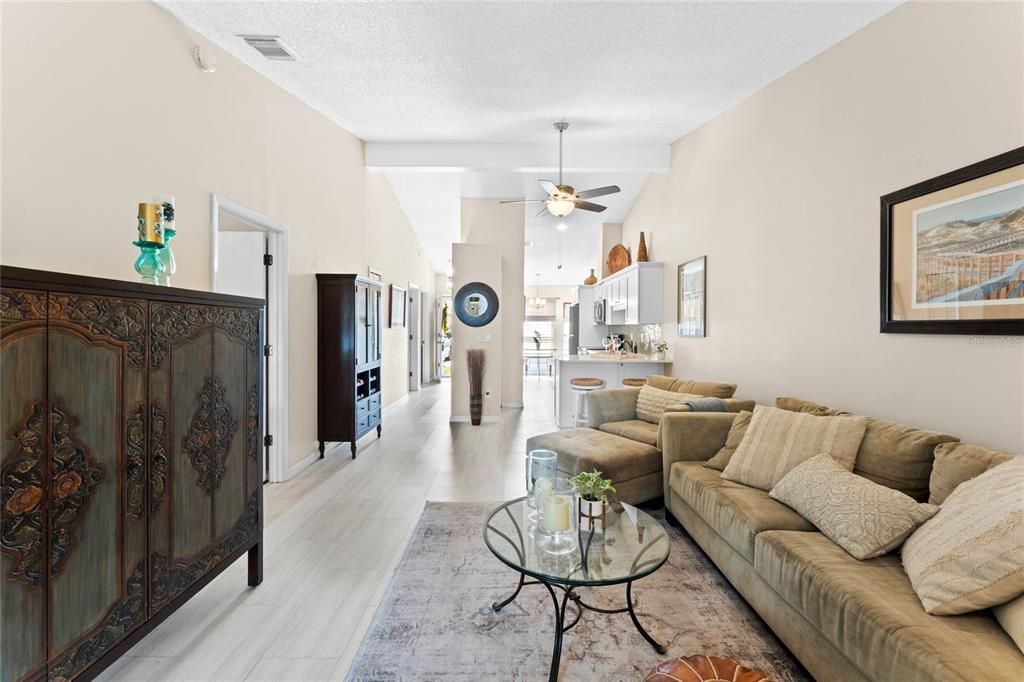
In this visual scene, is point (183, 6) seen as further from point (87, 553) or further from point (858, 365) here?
point (858, 365)

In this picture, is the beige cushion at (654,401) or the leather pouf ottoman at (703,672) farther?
the beige cushion at (654,401)

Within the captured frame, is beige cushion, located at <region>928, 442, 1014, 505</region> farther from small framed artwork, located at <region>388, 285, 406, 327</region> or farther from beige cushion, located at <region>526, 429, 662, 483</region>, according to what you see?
small framed artwork, located at <region>388, 285, 406, 327</region>

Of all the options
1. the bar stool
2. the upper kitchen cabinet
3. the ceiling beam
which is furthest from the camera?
the upper kitchen cabinet

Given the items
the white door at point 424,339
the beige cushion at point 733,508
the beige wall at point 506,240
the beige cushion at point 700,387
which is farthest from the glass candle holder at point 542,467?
the white door at point 424,339

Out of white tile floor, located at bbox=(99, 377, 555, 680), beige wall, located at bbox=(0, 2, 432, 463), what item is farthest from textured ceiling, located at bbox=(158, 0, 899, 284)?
white tile floor, located at bbox=(99, 377, 555, 680)

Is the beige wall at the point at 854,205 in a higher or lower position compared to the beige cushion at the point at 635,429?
higher

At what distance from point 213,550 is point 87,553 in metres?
0.64

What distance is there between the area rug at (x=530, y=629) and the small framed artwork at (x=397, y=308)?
16.3 feet

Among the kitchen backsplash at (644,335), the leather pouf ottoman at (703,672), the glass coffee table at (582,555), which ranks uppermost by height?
the kitchen backsplash at (644,335)

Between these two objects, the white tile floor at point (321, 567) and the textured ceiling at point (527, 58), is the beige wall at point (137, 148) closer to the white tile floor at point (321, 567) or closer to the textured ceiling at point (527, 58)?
the textured ceiling at point (527, 58)

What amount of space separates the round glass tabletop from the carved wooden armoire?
1.19m

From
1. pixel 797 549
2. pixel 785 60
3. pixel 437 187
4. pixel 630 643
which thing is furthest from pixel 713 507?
pixel 437 187

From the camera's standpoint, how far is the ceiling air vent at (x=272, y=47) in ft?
9.79

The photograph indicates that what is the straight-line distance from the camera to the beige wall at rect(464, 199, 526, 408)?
7.11 m
